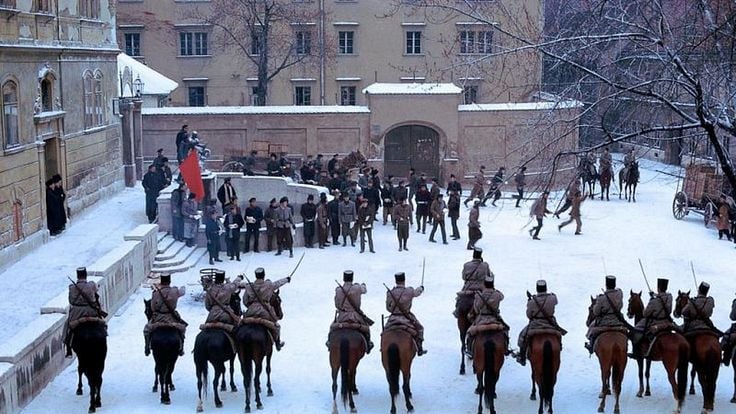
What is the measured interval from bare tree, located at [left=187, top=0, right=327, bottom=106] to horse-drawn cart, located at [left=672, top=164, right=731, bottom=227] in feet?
68.4

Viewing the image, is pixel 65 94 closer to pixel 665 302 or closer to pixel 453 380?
pixel 453 380

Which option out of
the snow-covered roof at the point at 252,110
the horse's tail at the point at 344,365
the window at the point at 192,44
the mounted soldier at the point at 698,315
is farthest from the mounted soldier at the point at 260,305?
the window at the point at 192,44

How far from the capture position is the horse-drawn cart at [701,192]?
27594mm

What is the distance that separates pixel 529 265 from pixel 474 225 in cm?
205

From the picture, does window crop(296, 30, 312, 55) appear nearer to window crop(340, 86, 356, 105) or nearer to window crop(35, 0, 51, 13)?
window crop(340, 86, 356, 105)

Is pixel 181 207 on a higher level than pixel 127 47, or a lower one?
lower

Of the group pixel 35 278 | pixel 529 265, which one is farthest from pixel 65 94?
pixel 529 265

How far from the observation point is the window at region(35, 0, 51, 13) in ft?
74.3

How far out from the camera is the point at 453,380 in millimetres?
14828

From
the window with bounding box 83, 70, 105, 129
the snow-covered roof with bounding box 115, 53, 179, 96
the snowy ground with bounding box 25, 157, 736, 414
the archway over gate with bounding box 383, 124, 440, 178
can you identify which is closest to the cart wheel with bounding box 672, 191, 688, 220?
the snowy ground with bounding box 25, 157, 736, 414

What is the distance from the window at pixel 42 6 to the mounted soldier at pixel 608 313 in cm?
1568

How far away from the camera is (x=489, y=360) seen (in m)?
13.1

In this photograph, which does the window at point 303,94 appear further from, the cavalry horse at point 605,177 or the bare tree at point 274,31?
the cavalry horse at point 605,177

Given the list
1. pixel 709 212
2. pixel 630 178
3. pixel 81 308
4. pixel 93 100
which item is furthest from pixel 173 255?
pixel 630 178
